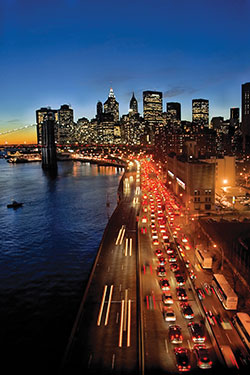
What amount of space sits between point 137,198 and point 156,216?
42.3 feet

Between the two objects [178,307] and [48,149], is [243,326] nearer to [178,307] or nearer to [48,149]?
[178,307]

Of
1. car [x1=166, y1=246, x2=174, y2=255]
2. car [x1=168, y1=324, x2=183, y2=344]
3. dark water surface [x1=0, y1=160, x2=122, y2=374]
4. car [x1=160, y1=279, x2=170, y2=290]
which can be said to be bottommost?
dark water surface [x1=0, y1=160, x2=122, y2=374]

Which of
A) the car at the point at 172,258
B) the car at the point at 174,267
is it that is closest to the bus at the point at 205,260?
the car at the point at 174,267

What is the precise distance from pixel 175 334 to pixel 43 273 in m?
14.2

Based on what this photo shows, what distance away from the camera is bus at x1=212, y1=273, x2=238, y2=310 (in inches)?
582

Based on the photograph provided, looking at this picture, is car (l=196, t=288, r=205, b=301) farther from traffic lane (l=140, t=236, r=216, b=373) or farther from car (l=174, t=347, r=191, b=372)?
car (l=174, t=347, r=191, b=372)

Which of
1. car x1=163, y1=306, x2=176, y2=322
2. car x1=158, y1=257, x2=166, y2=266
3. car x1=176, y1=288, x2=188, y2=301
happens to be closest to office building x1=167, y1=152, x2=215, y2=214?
car x1=158, y1=257, x2=166, y2=266

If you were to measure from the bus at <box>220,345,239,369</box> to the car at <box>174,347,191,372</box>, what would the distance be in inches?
54.4

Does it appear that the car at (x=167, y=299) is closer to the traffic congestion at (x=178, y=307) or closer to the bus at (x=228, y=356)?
the traffic congestion at (x=178, y=307)

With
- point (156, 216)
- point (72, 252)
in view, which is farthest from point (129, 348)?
point (156, 216)

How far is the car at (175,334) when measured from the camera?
40.7 ft

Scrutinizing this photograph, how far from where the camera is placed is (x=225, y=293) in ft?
49.7

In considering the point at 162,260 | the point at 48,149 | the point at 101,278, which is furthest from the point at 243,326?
the point at 48,149

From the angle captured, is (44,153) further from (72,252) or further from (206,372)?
(206,372)
